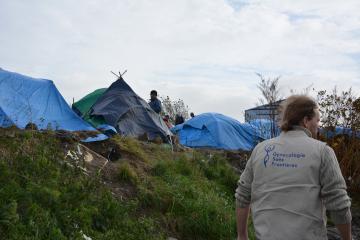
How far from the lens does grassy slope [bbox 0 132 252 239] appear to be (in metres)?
5.03

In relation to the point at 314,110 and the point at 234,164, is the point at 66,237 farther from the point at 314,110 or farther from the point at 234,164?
the point at 234,164

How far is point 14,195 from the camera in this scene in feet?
16.8

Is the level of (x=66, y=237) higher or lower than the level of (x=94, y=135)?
lower

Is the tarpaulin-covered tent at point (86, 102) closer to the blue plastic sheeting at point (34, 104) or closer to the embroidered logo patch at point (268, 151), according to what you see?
the blue plastic sheeting at point (34, 104)

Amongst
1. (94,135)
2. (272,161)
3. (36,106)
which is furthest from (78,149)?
(272,161)

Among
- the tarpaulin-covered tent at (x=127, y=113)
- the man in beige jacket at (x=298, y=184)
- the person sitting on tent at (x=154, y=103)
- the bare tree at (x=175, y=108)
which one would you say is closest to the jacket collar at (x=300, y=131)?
the man in beige jacket at (x=298, y=184)

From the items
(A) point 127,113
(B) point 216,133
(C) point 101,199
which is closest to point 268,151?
(C) point 101,199

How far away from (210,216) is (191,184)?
1.21 metres

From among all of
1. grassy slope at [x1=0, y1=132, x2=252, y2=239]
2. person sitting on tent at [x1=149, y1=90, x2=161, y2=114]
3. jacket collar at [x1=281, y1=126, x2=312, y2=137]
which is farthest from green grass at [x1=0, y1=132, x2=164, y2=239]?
person sitting on tent at [x1=149, y1=90, x2=161, y2=114]

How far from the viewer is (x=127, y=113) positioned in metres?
13.2

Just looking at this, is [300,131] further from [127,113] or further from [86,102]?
[86,102]

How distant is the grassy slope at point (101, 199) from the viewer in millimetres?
5031

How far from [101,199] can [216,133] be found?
11243mm

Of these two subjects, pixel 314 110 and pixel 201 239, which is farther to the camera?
pixel 201 239
